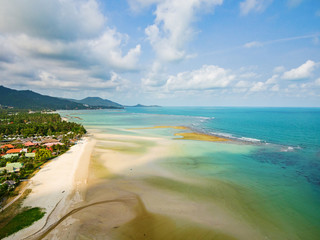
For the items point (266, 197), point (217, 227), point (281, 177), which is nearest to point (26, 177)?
point (217, 227)

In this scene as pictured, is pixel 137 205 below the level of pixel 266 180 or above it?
below

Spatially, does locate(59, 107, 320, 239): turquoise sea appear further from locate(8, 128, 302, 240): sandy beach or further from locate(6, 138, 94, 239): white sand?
locate(6, 138, 94, 239): white sand

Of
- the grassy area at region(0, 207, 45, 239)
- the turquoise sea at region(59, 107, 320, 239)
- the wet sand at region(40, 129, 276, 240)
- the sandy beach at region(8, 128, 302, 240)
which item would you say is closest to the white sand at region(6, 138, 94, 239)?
the sandy beach at region(8, 128, 302, 240)

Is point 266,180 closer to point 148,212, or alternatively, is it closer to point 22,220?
point 148,212

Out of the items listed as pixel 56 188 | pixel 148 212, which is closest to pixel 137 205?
pixel 148 212

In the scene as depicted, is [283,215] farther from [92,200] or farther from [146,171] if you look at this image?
[92,200]

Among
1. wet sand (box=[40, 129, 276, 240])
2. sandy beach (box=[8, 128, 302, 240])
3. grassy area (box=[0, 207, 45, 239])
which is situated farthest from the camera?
sandy beach (box=[8, 128, 302, 240])

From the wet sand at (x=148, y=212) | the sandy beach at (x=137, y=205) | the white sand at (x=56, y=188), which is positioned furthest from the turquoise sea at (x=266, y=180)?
the white sand at (x=56, y=188)
